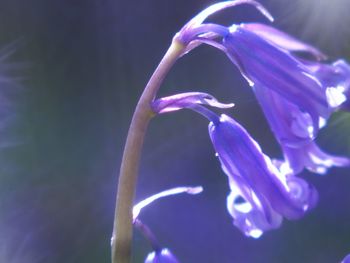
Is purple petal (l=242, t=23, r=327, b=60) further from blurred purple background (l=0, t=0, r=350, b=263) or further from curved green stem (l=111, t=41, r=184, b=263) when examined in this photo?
blurred purple background (l=0, t=0, r=350, b=263)

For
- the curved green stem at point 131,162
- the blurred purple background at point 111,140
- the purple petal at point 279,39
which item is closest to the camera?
the curved green stem at point 131,162

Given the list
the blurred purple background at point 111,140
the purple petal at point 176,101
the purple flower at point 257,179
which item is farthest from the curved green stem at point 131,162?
the blurred purple background at point 111,140

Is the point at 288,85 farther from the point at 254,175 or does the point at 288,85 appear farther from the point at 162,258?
the point at 162,258

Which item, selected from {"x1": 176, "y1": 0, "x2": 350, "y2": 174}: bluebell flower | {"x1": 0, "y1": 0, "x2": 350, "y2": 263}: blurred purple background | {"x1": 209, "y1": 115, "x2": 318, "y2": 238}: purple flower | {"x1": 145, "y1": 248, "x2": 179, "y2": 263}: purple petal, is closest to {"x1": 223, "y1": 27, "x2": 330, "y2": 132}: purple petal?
{"x1": 176, "y1": 0, "x2": 350, "y2": 174}: bluebell flower

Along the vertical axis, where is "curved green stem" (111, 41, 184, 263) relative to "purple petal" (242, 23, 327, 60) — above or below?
below

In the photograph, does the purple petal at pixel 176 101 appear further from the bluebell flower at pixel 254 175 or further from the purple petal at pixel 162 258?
the purple petal at pixel 162 258

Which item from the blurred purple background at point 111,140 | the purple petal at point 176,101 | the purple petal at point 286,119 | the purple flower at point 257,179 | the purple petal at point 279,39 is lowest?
the blurred purple background at point 111,140

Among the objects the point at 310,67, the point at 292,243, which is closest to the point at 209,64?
the point at 292,243
